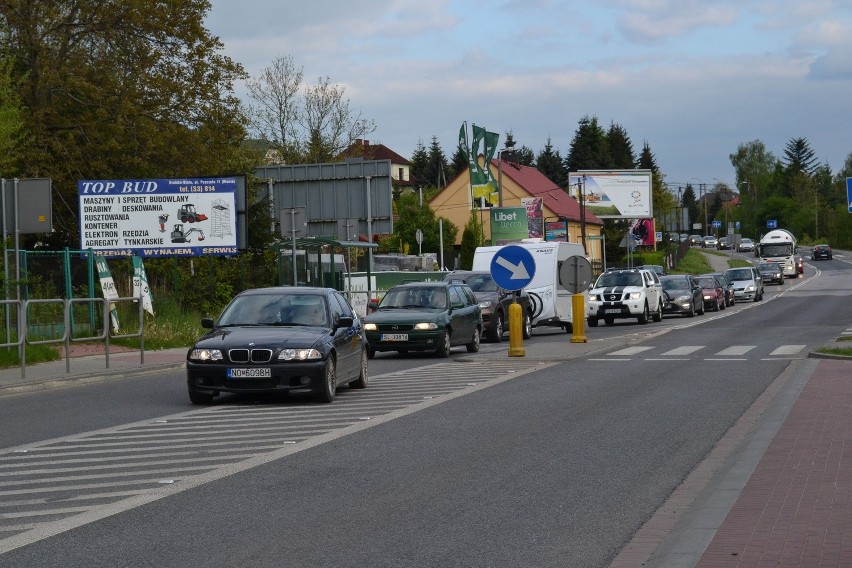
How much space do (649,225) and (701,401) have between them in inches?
4207

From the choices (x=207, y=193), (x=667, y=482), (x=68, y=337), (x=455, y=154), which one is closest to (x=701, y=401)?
(x=667, y=482)

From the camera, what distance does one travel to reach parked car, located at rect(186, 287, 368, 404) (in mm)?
15438

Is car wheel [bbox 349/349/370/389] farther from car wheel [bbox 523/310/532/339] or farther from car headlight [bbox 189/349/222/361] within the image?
car wheel [bbox 523/310/532/339]

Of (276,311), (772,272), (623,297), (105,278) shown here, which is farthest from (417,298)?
(772,272)

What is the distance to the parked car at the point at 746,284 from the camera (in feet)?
217

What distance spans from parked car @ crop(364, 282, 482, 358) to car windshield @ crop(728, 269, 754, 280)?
137 ft

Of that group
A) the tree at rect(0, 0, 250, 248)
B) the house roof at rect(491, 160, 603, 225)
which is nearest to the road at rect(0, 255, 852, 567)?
the tree at rect(0, 0, 250, 248)

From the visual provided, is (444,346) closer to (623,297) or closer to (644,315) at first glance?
(623,297)

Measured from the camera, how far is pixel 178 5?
37875 mm

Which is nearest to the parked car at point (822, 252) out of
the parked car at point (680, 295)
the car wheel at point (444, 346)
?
the parked car at point (680, 295)

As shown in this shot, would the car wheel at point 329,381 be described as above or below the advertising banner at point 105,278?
below

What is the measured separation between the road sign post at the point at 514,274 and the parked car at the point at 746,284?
43270 millimetres

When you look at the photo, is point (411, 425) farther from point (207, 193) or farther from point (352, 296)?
point (352, 296)

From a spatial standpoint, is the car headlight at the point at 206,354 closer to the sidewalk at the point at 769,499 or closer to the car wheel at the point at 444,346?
the sidewalk at the point at 769,499
